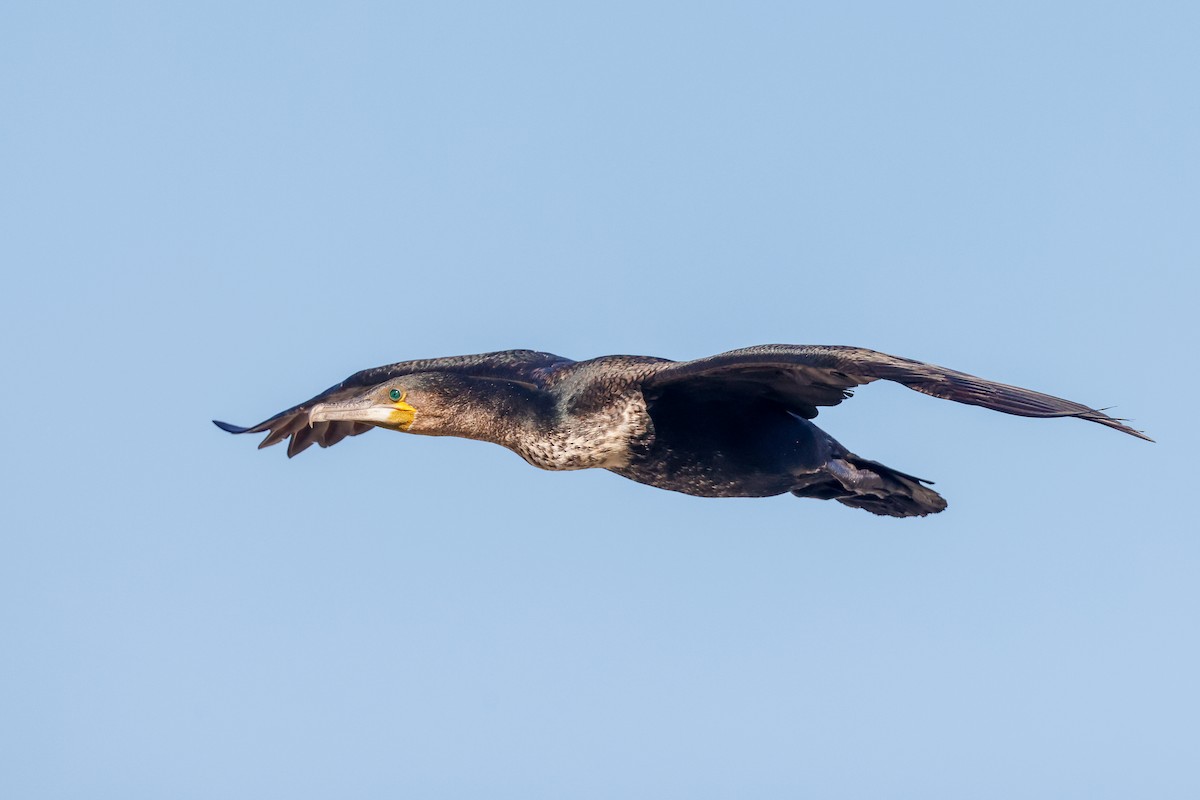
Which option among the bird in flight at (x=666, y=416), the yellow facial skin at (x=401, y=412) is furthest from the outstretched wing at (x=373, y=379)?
the yellow facial skin at (x=401, y=412)

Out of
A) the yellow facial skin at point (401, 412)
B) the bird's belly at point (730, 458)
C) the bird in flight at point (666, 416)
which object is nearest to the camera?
the bird in flight at point (666, 416)

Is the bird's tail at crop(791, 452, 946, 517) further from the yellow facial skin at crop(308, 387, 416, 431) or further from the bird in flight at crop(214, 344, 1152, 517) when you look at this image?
the yellow facial skin at crop(308, 387, 416, 431)

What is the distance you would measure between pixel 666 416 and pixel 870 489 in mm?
2087

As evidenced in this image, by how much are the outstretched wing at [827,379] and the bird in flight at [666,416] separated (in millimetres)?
17

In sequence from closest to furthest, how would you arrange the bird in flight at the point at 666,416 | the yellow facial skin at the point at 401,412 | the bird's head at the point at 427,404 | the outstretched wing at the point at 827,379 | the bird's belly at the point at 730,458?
the outstretched wing at the point at 827,379, the bird in flight at the point at 666,416, the bird's belly at the point at 730,458, the bird's head at the point at 427,404, the yellow facial skin at the point at 401,412

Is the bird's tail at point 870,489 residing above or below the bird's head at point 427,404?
below

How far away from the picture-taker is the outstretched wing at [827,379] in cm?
985

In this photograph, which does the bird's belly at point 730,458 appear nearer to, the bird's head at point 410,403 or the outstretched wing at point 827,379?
the outstretched wing at point 827,379

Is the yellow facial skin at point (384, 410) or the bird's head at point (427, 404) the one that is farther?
the yellow facial skin at point (384, 410)

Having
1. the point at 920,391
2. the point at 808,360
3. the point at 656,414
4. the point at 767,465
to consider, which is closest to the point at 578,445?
the point at 656,414

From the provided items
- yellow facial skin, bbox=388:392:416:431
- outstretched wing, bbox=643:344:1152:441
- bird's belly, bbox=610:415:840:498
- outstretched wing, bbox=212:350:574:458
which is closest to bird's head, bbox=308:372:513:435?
yellow facial skin, bbox=388:392:416:431

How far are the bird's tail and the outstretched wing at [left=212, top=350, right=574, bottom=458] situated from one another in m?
2.13

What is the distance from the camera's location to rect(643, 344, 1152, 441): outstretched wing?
9.85 m

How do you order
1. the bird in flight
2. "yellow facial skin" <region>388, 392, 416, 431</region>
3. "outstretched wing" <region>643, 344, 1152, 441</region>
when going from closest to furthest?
1. "outstretched wing" <region>643, 344, 1152, 441</region>
2. the bird in flight
3. "yellow facial skin" <region>388, 392, 416, 431</region>
